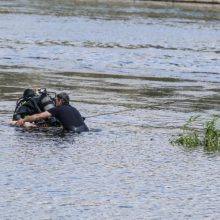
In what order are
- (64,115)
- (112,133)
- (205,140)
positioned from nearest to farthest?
1. (205,140)
2. (64,115)
3. (112,133)

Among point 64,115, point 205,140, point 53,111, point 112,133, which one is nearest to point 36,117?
point 53,111

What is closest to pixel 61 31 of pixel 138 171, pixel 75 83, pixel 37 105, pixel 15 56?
pixel 15 56

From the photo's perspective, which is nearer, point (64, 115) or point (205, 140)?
point (205, 140)

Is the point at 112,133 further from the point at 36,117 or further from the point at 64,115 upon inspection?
the point at 36,117

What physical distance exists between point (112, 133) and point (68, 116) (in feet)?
3.58

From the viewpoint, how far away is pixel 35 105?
74.3 feet

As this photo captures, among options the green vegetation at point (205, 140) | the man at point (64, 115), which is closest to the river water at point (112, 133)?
the man at point (64, 115)

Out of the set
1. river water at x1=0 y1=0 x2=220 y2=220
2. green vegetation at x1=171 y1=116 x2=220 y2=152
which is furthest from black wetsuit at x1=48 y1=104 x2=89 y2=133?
green vegetation at x1=171 y1=116 x2=220 y2=152

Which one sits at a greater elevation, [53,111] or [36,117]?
[53,111]

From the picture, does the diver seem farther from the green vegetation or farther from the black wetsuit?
the green vegetation

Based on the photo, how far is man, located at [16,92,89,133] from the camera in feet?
72.0

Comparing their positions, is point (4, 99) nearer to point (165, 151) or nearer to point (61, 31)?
point (165, 151)

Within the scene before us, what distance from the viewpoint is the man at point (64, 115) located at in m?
21.9

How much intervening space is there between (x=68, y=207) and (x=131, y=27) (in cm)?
5870
